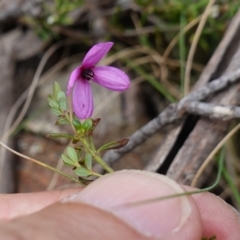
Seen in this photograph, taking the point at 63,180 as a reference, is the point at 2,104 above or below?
above

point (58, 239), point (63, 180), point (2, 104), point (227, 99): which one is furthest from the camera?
point (2, 104)

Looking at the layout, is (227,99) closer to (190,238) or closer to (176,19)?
(190,238)

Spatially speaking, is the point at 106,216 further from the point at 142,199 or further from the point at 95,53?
the point at 95,53

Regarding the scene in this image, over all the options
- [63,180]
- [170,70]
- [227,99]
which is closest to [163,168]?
[227,99]

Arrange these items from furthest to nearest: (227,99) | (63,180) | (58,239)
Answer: (63,180), (227,99), (58,239)

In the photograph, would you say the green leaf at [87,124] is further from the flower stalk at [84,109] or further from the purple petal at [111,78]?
the purple petal at [111,78]

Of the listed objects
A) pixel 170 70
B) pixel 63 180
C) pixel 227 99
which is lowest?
pixel 63 180

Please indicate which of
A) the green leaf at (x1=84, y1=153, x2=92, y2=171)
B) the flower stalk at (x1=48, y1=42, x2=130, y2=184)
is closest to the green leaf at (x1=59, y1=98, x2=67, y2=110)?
the flower stalk at (x1=48, y1=42, x2=130, y2=184)
